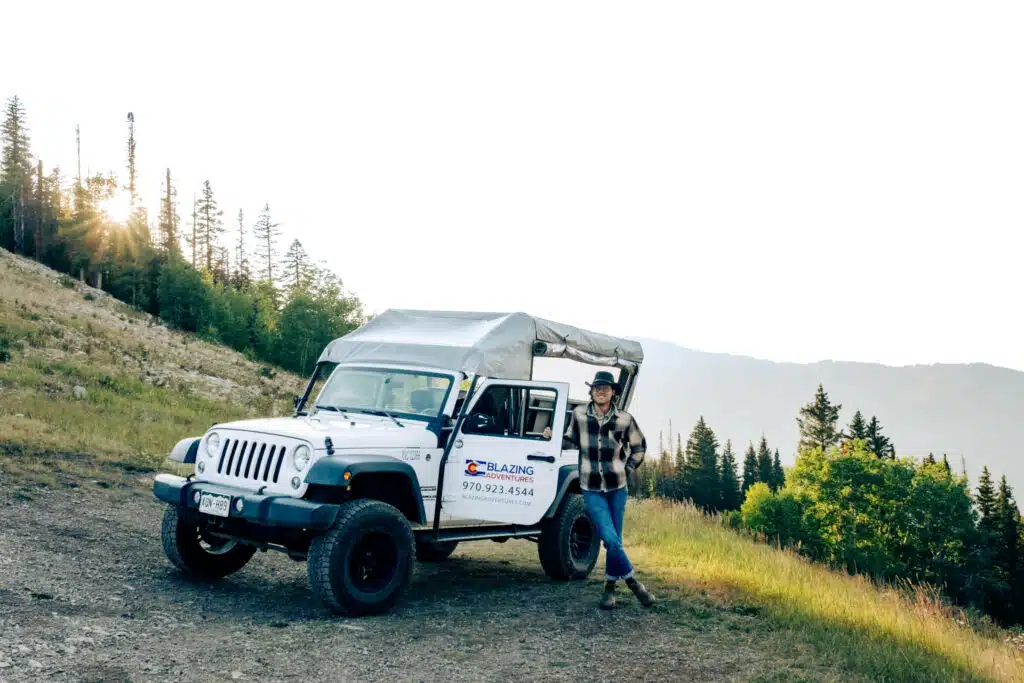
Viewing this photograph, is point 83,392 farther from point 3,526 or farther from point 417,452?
point 417,452

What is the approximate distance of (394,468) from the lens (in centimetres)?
721

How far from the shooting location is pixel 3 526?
9.33 metres

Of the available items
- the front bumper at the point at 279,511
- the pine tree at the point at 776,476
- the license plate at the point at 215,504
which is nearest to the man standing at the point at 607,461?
the front bumper at the point at 279,511

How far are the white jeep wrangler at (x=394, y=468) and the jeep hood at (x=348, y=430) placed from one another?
2 centimetres

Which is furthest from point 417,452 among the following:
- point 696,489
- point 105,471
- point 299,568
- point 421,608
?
point 696,489

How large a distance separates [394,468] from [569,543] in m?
2.59

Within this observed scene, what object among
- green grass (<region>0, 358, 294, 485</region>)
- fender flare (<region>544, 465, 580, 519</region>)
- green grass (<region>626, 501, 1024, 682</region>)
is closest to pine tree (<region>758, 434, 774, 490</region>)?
green grass (<region>0, 358, 294, 485</region>)

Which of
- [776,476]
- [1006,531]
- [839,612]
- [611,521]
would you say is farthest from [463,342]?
[776,476]

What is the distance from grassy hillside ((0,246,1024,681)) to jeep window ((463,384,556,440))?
2.22m

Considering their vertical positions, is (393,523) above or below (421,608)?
above

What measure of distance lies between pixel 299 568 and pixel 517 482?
3.14m

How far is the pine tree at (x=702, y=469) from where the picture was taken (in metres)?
91.0

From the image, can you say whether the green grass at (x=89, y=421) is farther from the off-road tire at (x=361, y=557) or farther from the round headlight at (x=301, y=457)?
the off-road tire at (x=361, y=557)

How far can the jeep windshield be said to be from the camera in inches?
322
